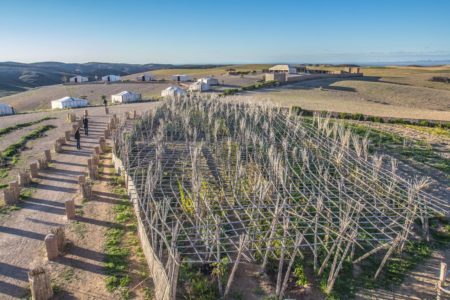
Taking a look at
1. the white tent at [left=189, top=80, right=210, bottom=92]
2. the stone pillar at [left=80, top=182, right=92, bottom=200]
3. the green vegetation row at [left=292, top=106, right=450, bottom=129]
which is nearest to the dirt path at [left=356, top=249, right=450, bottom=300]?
the stone pillar at [left=80, top=182, right=92, bottom=200]

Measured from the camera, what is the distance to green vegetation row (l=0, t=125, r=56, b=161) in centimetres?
1339

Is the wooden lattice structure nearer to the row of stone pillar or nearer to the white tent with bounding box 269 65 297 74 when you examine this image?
the row of stone pillar

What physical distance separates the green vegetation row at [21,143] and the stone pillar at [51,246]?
809 cm

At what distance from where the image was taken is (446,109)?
26.7 m

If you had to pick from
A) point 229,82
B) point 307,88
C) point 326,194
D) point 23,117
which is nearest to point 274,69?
point 229,82

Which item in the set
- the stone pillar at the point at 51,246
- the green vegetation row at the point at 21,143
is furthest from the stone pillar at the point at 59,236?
the green vegetation row at the point at 21,143

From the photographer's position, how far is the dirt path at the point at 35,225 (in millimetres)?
6242

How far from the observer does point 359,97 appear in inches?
1227

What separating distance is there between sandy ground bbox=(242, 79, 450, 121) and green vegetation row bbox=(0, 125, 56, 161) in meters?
13.1

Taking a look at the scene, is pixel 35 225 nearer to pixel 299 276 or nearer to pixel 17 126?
pixel 299 276

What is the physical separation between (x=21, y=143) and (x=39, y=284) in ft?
37.5

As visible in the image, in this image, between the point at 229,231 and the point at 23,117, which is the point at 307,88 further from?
the point at 229,231

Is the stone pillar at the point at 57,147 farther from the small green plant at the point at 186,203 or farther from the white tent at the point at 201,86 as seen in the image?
the white tent at the point at 201,86

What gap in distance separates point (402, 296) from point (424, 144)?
35.1ft
